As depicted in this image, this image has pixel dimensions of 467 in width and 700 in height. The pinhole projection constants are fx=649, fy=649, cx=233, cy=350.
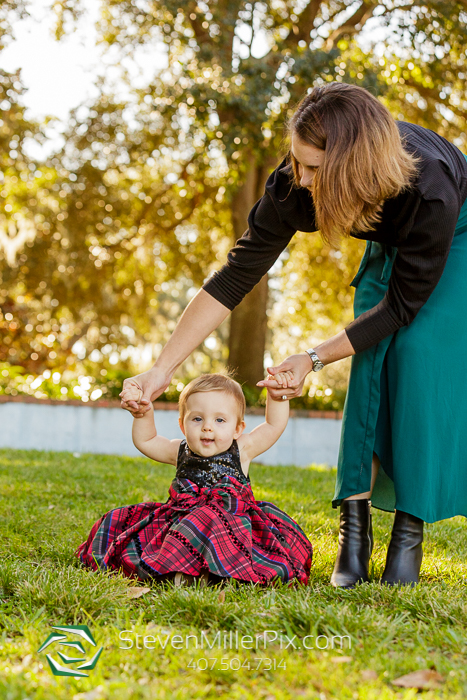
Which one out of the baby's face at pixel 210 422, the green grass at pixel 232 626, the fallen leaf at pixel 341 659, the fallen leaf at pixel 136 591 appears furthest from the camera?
the baby's face at pixel 210 422

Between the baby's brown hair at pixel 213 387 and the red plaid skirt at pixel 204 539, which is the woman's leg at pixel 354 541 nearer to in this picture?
the red plaid skirt at pixel 204 539

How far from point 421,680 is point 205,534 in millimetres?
993

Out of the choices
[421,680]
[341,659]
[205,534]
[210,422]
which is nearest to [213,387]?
[210,422]

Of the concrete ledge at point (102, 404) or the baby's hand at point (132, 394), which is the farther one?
the concrete ledge at point (102, 404)

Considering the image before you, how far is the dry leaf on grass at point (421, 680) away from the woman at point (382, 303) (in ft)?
2.48

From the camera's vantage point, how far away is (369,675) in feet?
4.66

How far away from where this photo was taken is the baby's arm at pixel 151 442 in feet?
8.41

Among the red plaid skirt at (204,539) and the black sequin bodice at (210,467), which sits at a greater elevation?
the black sequin bodice at (210,467)

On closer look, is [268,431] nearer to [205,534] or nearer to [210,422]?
[210,422]

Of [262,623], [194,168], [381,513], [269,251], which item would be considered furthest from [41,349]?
[262,623]

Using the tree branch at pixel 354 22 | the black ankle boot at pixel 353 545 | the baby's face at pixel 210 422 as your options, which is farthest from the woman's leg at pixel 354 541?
the tree branch at pixel 354 22

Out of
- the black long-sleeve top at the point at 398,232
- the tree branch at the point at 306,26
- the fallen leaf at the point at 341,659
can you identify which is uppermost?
the tree branch at the point at 306,26

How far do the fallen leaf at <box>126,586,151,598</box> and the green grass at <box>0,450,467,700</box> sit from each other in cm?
2

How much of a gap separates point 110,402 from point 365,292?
6200mm
